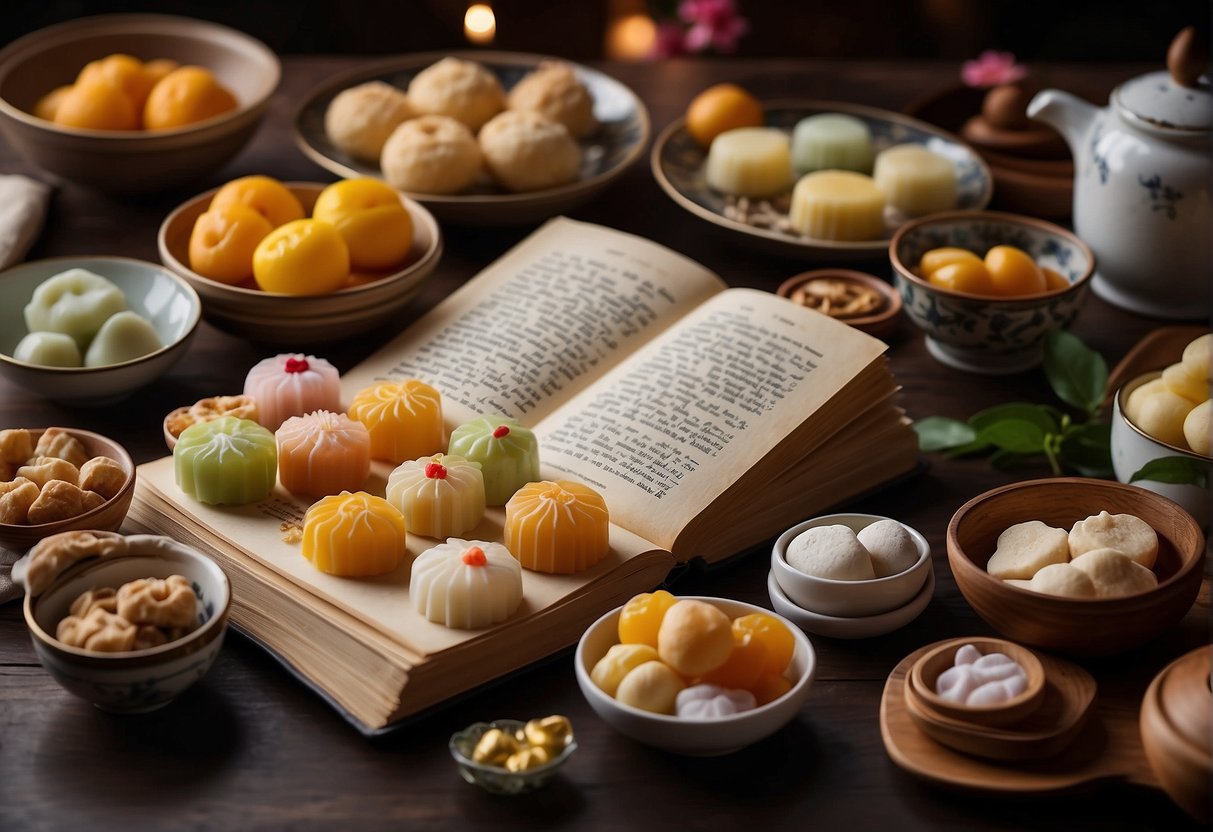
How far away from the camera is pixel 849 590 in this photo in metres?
0.98

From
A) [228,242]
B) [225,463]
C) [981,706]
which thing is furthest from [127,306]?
[981,706]

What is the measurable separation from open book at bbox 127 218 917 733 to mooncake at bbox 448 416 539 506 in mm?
21

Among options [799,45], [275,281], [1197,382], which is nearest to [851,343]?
[1197,382]

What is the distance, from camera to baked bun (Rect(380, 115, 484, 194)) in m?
1.56

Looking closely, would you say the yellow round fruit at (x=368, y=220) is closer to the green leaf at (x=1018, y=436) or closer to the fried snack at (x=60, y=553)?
the fried snack at (x=60, y=553)

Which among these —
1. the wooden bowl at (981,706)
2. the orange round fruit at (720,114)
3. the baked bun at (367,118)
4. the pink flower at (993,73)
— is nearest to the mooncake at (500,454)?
the wooden bowl at (981,706)

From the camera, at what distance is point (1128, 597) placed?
899 millimetres

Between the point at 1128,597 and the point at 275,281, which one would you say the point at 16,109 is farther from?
the point at 1128,597

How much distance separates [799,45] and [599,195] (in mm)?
1837

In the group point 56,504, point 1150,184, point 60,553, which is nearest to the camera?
point 60,553

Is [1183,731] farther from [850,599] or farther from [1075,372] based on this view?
[1075,372]

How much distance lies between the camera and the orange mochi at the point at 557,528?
1008mm

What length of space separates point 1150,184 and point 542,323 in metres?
0.65

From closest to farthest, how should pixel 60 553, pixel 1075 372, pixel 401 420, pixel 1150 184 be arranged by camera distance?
pixel 60 553 < pixel 401 420 < pixel 1075 372 < pixel 1150 184
